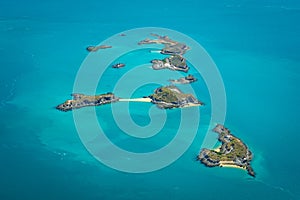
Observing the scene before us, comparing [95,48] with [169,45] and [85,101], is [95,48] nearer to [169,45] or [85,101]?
[169,45]

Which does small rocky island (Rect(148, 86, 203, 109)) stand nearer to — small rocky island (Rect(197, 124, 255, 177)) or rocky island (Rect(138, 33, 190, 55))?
small rocky island (Rect(197, 124, 255, 177))

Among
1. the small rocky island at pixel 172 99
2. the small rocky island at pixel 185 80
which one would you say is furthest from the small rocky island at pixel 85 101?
the small rocky island at pixel 185 80

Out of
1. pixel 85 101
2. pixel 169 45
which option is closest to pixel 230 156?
pixel 85 101

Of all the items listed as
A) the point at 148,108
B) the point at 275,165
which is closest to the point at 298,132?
the point at 275,165

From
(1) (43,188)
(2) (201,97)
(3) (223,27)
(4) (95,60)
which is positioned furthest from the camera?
(3) (223,27)

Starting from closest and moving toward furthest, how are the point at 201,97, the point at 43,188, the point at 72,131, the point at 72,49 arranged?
the point at 43,188 < the point at 72,131 < the point at 201,97 < the point at 72,49

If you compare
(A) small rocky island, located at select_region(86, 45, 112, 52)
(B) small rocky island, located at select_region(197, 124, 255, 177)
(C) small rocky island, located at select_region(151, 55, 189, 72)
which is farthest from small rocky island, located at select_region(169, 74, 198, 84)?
(A) small rocky island, located at select_region(86, 45, 112, 52)

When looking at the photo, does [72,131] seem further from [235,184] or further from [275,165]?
[275,165]
